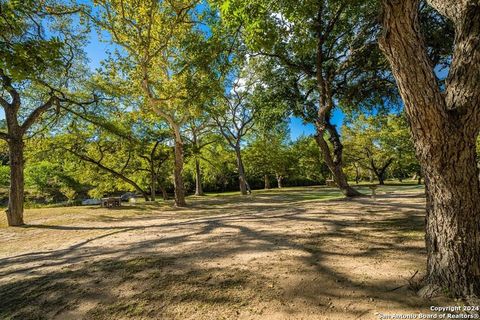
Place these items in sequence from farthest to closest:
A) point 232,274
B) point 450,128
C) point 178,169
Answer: point 178,169, point 232,274, point 450,128

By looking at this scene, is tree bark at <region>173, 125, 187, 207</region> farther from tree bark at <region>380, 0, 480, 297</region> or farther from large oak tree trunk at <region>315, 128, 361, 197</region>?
tree bark at <region>380, 0, 480, 297</region>

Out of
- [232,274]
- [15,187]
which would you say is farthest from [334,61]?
[15,187]

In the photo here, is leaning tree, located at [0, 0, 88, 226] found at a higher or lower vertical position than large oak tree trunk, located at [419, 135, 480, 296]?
higher

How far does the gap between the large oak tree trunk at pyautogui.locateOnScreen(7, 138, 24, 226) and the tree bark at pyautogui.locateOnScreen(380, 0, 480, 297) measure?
37.7 ft

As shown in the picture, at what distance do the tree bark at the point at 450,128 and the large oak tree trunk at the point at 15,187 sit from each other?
11.5 metres

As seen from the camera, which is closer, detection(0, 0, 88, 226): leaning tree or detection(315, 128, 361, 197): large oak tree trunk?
detection(0, 0, 88, 226): leaning tree

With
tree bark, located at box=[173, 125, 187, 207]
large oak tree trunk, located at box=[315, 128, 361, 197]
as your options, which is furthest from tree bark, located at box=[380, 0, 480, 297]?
tree bark, located at box=[173, 125, 187, 207]

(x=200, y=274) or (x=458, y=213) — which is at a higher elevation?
(x=458, y=213)

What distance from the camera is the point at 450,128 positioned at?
214cm

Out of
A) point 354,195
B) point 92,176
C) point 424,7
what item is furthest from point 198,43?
point 92,176

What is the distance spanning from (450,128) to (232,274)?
9.33 ft

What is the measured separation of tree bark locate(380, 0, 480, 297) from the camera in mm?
2119

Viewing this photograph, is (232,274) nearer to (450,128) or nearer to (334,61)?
(450,128)

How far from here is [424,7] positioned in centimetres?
838
